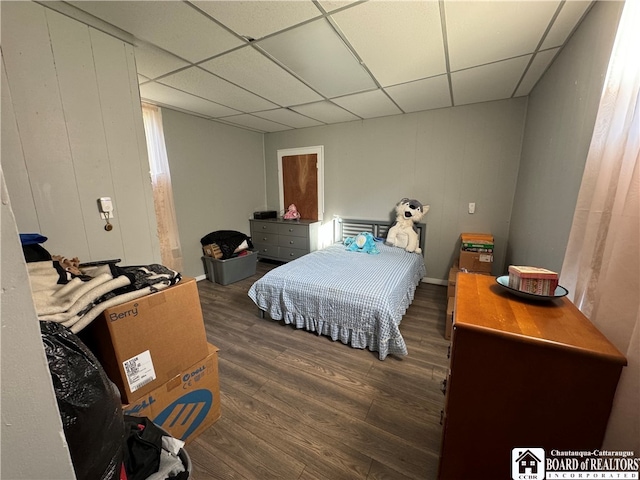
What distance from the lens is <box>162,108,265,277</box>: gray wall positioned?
10.6 feet

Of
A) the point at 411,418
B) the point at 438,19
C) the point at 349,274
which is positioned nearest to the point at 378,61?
the point at 438,19

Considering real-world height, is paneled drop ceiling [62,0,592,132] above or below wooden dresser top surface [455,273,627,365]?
above

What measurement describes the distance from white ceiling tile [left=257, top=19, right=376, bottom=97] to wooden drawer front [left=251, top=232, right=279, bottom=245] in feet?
7.96

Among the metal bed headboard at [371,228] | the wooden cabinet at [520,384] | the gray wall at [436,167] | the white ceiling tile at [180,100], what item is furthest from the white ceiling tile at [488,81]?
the white ceiling tile at [180,100]

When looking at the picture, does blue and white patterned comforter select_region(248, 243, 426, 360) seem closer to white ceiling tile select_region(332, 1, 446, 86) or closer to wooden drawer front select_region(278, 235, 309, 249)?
wooden drawer front select_region(278, 235, 309, 249)

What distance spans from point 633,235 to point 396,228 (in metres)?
2.56

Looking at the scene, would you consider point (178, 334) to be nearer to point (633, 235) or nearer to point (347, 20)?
point (633, 235)

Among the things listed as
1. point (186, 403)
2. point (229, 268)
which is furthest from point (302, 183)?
point (186, 403)

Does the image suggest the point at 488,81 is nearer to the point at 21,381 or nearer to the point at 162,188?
the point at 21,381

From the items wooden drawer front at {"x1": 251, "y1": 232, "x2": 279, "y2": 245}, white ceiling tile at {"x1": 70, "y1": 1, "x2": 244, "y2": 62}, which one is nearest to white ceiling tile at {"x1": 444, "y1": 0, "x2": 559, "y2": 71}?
white ceiling tile at {"x1": 70, "y1": 1, "x2": 244, "y2": 62}

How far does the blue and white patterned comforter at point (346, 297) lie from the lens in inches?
76.0

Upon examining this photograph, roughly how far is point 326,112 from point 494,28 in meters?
1.98

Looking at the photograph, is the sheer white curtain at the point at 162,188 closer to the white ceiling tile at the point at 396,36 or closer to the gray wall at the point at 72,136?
the gray wall at the point at 72,136

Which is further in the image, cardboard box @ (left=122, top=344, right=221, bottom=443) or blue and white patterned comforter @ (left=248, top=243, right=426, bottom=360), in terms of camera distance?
blue and white patterned comforter @ (left=248, top=243, right=426, bottom=360)
